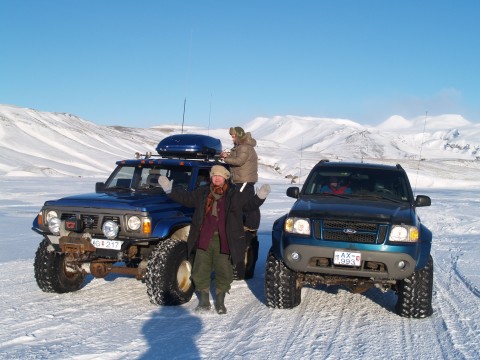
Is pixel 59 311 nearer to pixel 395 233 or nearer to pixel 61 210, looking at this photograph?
pixel 61 210

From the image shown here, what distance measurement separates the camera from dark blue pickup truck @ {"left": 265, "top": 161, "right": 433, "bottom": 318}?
226 inches

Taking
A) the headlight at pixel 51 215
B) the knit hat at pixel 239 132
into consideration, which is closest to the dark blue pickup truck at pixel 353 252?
the knit hat at pixel 239 132

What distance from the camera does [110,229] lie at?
20.5ft

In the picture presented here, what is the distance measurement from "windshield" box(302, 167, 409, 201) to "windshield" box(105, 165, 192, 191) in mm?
1782

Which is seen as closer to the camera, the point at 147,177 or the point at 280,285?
the point at 280,285

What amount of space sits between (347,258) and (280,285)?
0.94 meters

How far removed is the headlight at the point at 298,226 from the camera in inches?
236

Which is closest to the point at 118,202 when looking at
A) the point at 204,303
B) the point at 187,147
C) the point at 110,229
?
the point at 110,229

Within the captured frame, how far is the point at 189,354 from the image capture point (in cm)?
481

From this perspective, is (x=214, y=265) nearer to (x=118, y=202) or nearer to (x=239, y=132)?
(x=118, y=202)

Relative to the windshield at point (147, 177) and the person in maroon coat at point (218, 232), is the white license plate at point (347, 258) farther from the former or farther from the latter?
the windshield at point (147, 177)

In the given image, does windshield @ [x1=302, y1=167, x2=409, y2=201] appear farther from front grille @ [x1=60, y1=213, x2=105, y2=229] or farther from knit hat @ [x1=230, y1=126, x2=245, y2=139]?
front grille @ [x1=60, y1=213, x2=105, y2=229]

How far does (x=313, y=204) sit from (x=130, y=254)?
2.41 meters

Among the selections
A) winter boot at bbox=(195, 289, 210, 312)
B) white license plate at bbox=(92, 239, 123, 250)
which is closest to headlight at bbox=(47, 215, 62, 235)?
white license plate at bbox=(92, 239, 123, 250)
